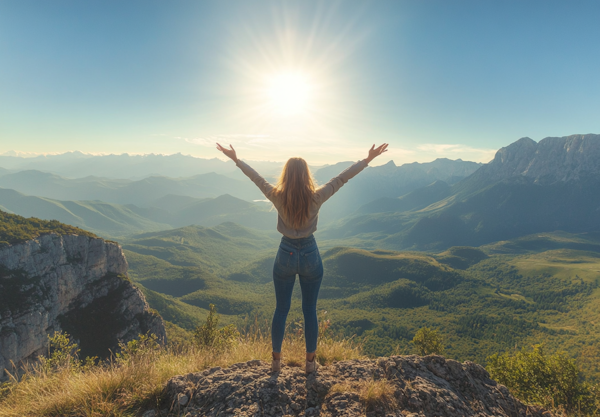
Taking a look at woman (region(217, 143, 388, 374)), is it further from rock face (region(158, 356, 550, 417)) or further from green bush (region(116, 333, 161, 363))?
green bush (region(116, 333, 161, 363))

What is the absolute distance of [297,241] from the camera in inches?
173

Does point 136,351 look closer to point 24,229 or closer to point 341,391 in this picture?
point 341,391

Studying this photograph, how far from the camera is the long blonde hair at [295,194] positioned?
4180 mm

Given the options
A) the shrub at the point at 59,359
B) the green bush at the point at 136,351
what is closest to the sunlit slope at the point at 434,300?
the shrub at the point at 59,359

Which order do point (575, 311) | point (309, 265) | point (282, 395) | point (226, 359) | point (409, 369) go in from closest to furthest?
point (282, 395)
point (309, 265)
point (409, 369)
point (226, 359)
point (575, 311)

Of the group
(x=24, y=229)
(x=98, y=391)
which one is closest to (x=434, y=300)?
(x=98, y=391)

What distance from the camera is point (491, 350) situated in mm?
90250

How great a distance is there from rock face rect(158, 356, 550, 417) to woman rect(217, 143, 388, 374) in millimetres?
516

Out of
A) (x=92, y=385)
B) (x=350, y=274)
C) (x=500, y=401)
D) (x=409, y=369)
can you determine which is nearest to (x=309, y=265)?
(x=409, y=369)

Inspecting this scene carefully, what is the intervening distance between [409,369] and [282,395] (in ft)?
8.18

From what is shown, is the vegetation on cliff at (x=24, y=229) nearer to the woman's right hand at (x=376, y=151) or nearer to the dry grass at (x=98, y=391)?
the dry grass at (x=98, y=391)

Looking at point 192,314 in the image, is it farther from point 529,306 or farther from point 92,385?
point 529,306

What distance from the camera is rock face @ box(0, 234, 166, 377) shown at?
153ft

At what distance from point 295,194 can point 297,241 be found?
855 mm
